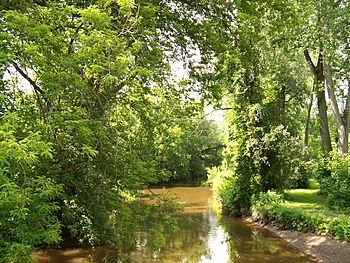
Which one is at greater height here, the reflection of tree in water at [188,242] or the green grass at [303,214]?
the green grass at [303,214]

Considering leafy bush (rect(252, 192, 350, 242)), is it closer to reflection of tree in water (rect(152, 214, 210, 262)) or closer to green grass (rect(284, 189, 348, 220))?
green grass (rect(284, 189, 348, 220))

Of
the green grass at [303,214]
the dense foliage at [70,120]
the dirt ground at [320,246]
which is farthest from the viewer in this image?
the green grass at [303,214]

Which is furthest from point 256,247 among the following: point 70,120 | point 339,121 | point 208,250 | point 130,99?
point 70,120

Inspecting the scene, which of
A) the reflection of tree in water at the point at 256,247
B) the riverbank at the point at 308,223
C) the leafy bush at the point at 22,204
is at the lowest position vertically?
the reflection of tree in water at the point at 256,247

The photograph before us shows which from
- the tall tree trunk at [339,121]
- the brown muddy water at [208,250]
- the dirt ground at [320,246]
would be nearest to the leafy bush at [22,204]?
the brown muddy water at [208,250]

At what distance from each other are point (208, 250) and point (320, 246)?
404cm

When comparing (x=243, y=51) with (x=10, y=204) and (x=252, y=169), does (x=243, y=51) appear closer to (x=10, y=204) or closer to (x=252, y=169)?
(x=10, y=204)

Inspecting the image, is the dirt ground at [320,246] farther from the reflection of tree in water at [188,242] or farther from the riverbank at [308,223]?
the reflection of tree in water at [188,242]

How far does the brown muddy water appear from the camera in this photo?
13258 mm

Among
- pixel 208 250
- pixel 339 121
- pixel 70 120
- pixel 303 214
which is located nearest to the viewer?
pixel 70 120

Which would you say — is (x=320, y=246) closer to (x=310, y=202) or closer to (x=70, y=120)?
(x=310, y=202)

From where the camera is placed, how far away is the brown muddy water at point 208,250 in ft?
43.5

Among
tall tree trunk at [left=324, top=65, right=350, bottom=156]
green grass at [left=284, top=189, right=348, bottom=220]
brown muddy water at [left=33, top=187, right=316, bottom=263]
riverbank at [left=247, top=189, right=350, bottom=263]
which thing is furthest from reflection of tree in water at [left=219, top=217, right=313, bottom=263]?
tall tree trunk at [left=324, top=65, right=350, bottom=156]

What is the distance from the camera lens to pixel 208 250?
14.6m
